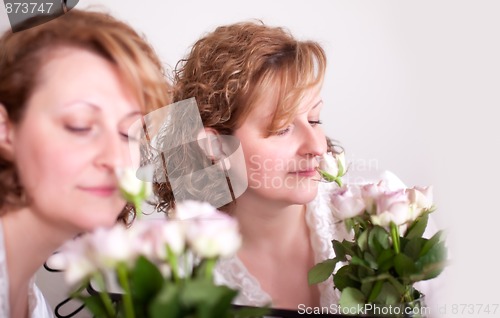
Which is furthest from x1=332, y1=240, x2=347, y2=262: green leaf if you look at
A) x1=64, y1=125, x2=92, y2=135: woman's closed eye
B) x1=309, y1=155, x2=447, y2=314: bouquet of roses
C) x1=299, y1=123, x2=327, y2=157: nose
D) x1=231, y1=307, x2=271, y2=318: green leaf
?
x1=64, y1=125, x2=92, y2=135: woman's closed eye

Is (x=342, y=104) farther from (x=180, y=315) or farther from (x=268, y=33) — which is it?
(x=180, y=315)

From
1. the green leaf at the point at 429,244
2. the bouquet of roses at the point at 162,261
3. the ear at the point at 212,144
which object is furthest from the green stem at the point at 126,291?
the green leaf at the point at 429,244

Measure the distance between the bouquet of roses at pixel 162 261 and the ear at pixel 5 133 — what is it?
14 centimetres

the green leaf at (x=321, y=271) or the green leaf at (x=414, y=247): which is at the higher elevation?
the green leaf at (x=414, y=247)

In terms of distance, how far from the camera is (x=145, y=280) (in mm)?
436

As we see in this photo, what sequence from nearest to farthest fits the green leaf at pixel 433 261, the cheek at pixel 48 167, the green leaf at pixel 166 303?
the green leaf at pixel 166 303 < the cheek at pixel 48 167 < the green leaf at pixel 433 261

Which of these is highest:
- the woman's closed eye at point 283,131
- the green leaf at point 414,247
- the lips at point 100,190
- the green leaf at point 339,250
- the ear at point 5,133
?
the ear at point 5,133

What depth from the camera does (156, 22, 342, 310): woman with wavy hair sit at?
2.13 feet

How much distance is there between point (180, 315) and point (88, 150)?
18 cm

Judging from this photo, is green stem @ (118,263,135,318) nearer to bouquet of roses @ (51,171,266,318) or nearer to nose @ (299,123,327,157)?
bouquet of roses @ (51,171,266,318)

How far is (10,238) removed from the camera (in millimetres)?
568

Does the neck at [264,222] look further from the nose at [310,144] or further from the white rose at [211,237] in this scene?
the white rose at [211,237]

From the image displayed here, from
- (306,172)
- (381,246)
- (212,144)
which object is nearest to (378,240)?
(381,246)

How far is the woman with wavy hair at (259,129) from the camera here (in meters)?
0.65
